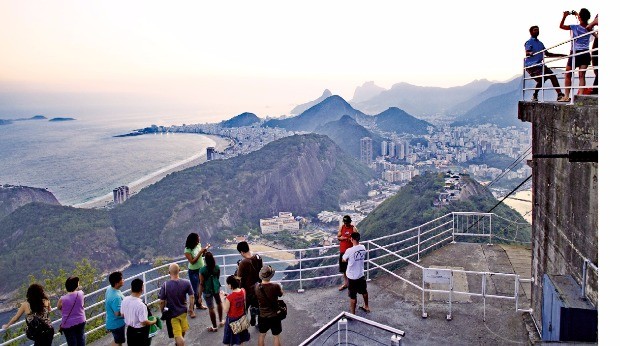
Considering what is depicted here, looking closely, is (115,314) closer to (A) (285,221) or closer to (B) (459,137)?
(A) (285,221)

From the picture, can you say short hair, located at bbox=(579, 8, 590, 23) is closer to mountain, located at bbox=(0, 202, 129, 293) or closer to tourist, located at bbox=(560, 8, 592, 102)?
tourist, located at bbox=(560, 8, 592, 102)

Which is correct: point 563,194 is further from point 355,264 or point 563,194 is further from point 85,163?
point 85,163

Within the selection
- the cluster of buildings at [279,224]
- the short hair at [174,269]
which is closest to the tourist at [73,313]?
the short hair at [174,269]

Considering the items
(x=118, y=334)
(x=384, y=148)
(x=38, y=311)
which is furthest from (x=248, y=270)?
(x=384, y=148)

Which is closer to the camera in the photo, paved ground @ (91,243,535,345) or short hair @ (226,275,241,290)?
short hair @ (226,275,241,290)

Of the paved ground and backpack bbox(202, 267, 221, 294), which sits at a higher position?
backpack bbox(202, 267, 221, 294)

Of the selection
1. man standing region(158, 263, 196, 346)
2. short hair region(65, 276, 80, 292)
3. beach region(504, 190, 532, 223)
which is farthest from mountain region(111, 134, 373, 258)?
short hair region(65, 276, 80, 292)

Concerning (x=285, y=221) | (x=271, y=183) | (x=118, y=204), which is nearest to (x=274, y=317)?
(x=285, y=221)
